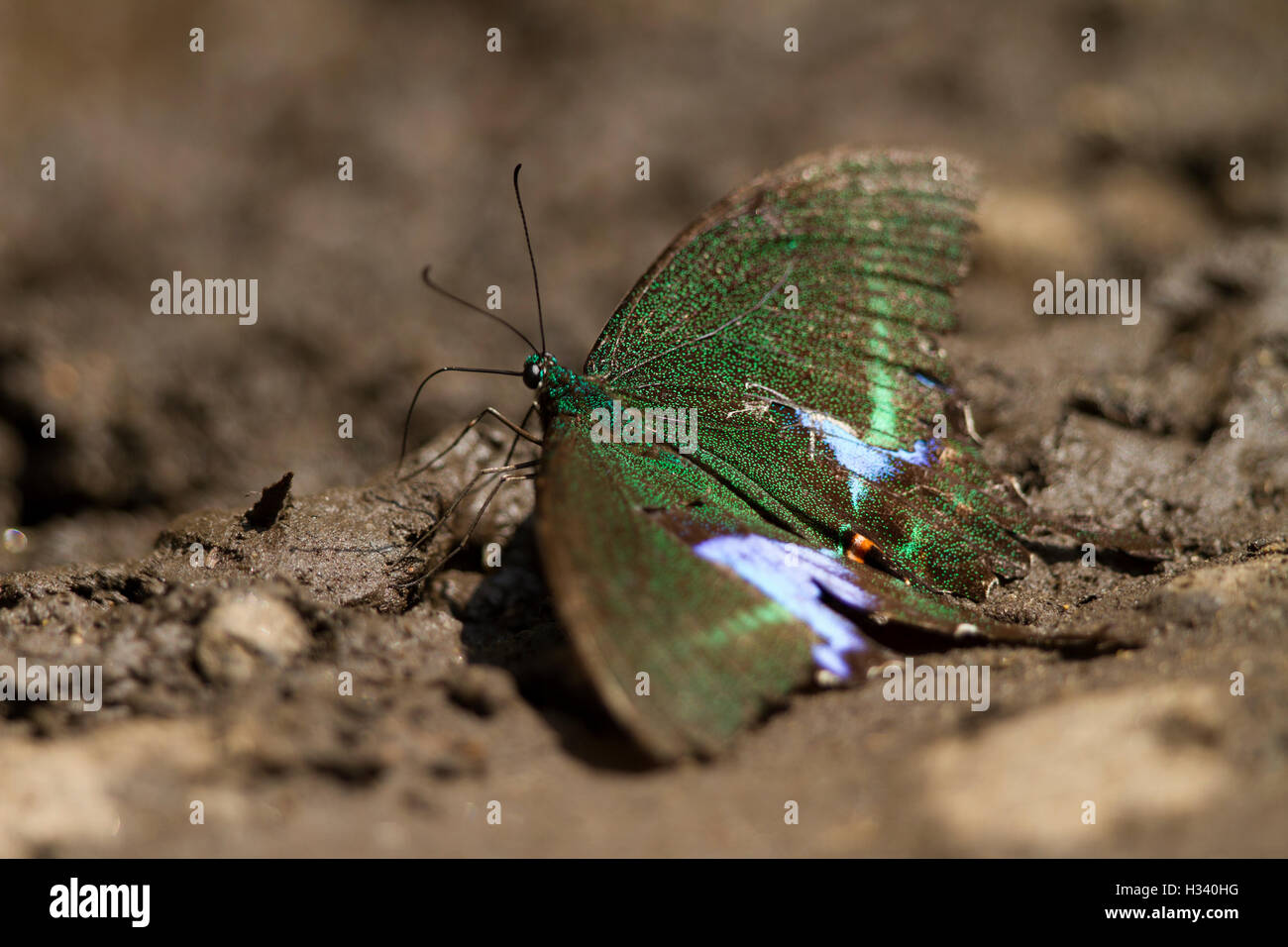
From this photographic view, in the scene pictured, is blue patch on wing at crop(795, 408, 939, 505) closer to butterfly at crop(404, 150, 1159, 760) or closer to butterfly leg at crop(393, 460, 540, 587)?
butterfly at crop(404, 150, 1159, 760)

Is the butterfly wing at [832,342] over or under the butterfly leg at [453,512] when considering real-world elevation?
over

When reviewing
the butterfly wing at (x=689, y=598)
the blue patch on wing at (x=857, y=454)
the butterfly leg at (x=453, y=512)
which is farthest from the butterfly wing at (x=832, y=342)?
the butterfly leg at (x=453, y=512)

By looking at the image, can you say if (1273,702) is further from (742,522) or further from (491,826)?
(491,826)

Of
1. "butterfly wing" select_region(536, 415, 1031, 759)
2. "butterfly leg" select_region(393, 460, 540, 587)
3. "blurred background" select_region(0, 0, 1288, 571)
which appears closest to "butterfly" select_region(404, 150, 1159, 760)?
"butterfly wing" select_region(536, 415, 1031, 759)

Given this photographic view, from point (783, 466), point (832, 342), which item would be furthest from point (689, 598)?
point (832, 342)

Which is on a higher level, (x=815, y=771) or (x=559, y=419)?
(x=559, y=419)

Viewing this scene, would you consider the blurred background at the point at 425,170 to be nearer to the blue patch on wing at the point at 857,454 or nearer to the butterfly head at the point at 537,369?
the butterfly head at the point at 537,369
